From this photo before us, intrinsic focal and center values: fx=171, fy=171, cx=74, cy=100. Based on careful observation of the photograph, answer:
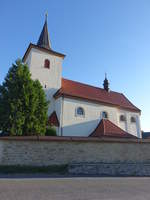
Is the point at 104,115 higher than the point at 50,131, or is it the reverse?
the point at 104,115

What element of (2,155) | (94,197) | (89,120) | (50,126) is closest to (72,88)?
(89,120)

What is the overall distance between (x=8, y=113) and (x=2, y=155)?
3.67 m

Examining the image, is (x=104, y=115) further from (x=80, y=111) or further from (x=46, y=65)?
(x=46, y=65)

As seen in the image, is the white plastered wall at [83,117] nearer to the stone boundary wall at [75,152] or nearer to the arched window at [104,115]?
the arched window at [104,115]

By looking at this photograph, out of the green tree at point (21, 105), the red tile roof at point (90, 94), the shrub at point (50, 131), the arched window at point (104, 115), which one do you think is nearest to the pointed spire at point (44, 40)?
the red tile roof at point (90, 94)

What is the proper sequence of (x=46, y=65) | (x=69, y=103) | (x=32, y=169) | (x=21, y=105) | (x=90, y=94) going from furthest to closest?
(x=90, y=94) → (x=46, y=65) → (x=69, y=103) → (x=21, y=105) → (x=32, y=169)

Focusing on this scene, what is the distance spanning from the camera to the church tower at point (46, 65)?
19.3m

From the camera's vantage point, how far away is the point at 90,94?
21.7 metres

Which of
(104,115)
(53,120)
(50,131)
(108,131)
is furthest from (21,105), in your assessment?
(104,115)

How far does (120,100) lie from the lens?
2517cm

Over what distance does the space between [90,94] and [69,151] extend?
37.0 ft

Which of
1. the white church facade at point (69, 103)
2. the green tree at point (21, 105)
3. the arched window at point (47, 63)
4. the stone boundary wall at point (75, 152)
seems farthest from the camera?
the arched window at point (47, 63)

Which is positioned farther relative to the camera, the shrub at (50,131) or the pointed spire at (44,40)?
the pointed spire at (44,40)

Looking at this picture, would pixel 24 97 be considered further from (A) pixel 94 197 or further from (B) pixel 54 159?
(A) pixel 94 197
